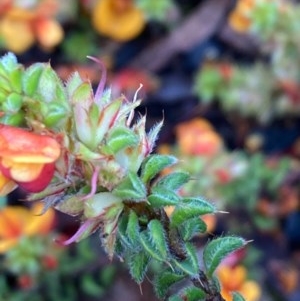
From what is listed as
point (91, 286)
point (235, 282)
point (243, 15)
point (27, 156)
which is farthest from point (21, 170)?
point (243, 15)

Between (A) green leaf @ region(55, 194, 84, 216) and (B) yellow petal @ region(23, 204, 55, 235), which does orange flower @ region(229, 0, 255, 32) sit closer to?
(B) yellow petal @ region(23, 204, 55, 235)

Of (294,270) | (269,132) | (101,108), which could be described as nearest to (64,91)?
(101,108)

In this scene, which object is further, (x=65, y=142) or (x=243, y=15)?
(x=243, y=15)

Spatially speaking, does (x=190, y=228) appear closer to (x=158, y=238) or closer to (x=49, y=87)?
(x=158, y=238)

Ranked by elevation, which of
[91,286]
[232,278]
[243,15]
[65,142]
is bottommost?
[91,286]

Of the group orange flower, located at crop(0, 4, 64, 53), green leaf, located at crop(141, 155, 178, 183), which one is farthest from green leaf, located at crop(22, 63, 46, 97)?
orange flower, located at crop(0, 4, 64, 53)

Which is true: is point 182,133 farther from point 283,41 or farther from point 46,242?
point 46,242
